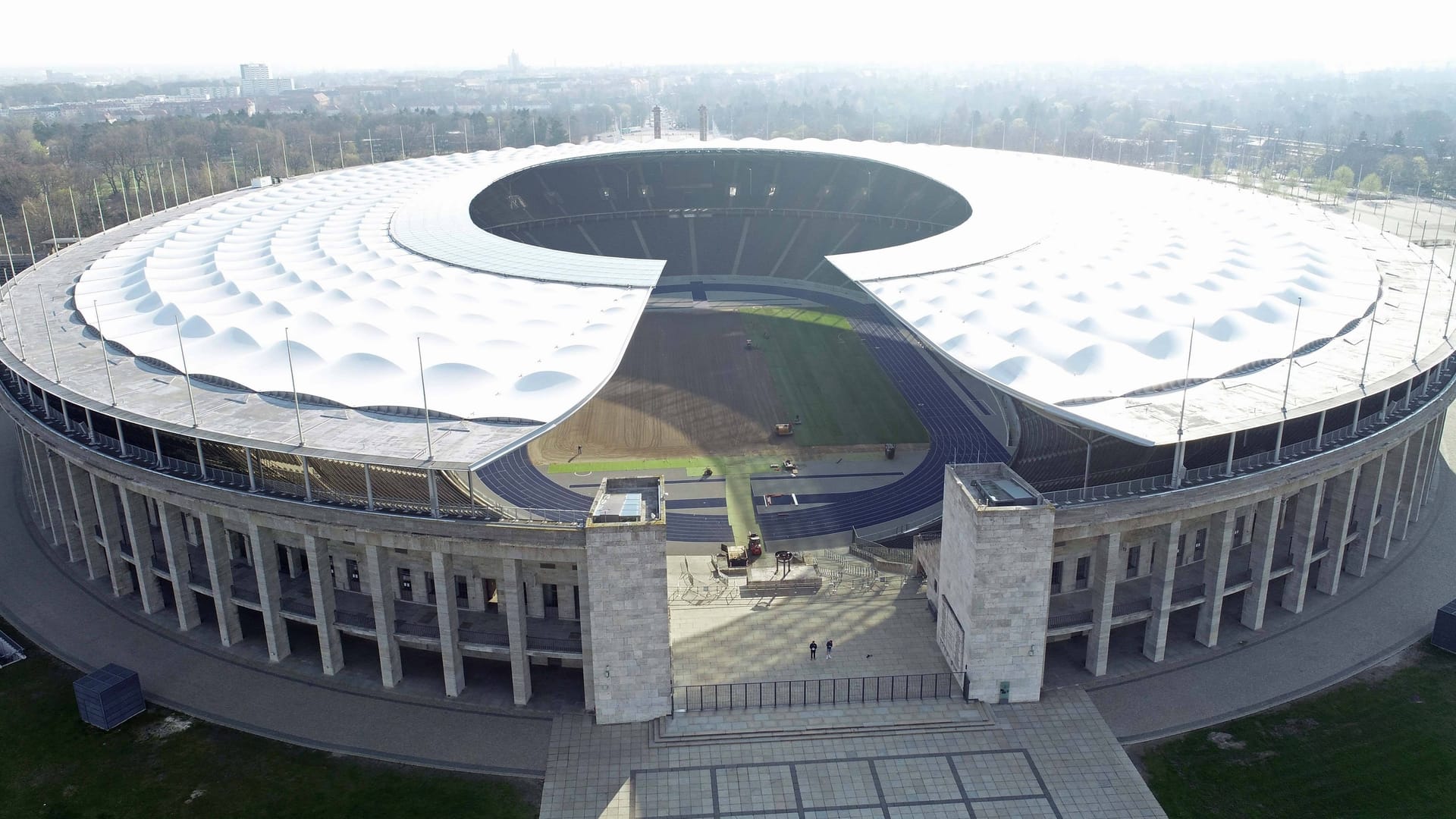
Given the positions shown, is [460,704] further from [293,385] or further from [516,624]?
[293,385]

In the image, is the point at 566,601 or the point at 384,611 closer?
the point at 384,611

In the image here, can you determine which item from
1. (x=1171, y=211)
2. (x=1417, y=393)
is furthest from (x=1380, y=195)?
(x=1417, y=393)

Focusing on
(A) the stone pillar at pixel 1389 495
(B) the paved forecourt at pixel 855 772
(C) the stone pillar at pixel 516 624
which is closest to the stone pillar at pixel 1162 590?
(B) the paved forecourt at pixel 855 772

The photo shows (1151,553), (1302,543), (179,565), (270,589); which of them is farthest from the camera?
(1151,553)

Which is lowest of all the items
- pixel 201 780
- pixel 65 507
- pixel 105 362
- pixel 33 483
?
pixel 201 780

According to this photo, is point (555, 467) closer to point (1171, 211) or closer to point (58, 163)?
point (1171, 211)

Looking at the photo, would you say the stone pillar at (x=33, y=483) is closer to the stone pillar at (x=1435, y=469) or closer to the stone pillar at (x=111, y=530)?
the stone pillar at (x=111, y=530)

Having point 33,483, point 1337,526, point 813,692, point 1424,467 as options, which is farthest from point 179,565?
point 1424,467
